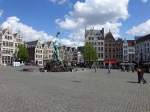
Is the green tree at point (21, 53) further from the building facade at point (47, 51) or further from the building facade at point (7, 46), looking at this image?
the building facade at point (47, 51)

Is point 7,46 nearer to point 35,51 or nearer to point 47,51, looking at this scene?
point 35,51

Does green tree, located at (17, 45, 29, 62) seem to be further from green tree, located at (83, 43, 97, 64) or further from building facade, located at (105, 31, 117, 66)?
building facade, located at (105, 31, 117, 66)

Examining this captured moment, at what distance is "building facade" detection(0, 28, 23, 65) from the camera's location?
142375mm

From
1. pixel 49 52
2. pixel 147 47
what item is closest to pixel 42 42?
pixel 49 52

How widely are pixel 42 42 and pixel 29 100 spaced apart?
159 m

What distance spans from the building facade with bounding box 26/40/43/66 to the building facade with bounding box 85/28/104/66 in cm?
2291

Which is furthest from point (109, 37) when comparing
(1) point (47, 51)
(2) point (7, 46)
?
(2) point (7, 46)

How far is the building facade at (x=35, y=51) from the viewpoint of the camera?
541 ft

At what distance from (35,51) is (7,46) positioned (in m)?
21.7

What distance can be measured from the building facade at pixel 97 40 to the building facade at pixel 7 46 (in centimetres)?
3475

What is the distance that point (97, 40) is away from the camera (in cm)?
16500

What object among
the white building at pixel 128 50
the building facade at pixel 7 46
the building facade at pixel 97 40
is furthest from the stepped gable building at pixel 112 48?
the building facade at pixel 7 46

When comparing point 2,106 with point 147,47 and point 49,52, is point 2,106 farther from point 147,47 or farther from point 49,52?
point 49,52

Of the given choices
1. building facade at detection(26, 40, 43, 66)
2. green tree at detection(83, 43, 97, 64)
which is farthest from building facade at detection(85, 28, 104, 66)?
building facade at detection(26, 40, 43, 66)
